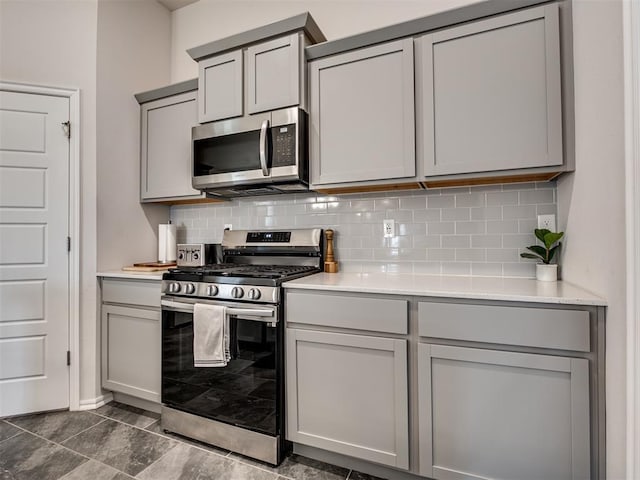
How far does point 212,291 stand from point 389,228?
3.71 ft

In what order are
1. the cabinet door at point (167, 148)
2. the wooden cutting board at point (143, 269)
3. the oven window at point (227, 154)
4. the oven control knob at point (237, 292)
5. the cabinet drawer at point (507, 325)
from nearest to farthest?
the cabinet drawer at point (507, 325), the oven control knob at point (237, 292), the oven window at point (227, 154), the wooden cutting board at point (143, 269), the cabinet door at point (167, 148)

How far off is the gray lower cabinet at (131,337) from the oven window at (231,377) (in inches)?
6.8

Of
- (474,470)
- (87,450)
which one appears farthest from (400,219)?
(87,450)

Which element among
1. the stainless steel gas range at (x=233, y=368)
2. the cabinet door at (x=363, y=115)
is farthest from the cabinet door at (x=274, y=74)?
the stainless steel gas range at (x=233, y=368)

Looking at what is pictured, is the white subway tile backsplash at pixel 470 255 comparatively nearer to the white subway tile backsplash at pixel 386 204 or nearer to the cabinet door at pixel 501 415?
the white subway tile backsplash at pixel 386 204

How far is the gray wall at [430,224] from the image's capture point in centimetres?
180

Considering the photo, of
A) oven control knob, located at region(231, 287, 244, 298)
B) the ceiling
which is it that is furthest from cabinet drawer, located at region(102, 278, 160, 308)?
the ceiling

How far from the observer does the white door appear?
2.10m

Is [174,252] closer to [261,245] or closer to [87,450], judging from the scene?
[261,245]

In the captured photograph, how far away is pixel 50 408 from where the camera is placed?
217cm

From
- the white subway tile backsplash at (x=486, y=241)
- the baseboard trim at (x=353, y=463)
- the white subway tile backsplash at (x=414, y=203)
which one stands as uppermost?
the white subway tile backsplash at (x=414, y=203)

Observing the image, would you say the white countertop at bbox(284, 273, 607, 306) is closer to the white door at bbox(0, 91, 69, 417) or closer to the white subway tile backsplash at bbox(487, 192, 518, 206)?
the white subway tile backsplash at bbox(487, 192, 518, 206)

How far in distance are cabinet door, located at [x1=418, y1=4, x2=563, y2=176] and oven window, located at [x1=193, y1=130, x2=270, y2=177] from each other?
1009 millimetres

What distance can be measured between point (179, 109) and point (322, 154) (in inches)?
49.8
